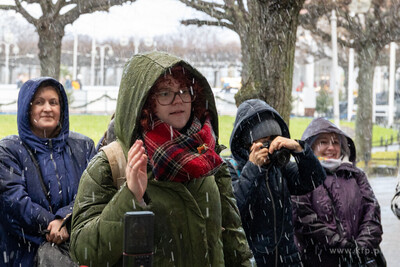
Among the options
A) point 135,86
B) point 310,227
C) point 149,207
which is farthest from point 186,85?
point 310,227

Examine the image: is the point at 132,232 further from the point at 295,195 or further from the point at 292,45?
the point at 292,45

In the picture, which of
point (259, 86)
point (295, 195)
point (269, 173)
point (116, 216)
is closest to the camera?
point (116, 216)

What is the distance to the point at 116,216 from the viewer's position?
106 inches

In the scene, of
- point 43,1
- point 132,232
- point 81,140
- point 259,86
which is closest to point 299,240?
point 81,140

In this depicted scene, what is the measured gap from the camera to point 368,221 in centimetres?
537

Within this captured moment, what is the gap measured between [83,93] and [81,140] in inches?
1133

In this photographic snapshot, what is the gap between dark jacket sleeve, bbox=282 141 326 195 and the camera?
15.3ft

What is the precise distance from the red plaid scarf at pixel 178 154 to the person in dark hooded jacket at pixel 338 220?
2.49 meters

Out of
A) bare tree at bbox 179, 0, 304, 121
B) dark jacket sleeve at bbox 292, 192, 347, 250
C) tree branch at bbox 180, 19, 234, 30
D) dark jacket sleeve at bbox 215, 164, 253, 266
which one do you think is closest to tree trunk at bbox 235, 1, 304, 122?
bare tree at bbox 179, 0, 304, 121

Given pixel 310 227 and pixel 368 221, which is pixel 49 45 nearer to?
pixel 310 227

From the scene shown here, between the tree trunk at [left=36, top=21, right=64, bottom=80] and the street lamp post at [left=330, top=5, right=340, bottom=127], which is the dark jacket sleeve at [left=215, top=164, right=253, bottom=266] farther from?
the street lamp post at [left=330, top=5, right=340, bottom=127]

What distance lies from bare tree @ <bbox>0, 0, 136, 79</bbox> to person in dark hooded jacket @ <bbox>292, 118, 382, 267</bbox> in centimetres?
743

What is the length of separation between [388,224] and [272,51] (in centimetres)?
589

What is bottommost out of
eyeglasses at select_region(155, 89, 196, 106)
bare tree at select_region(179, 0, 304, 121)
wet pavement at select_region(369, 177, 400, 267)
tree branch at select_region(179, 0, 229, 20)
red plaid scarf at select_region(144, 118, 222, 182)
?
wet pavement at select_region(369, 177, 400, 267)
